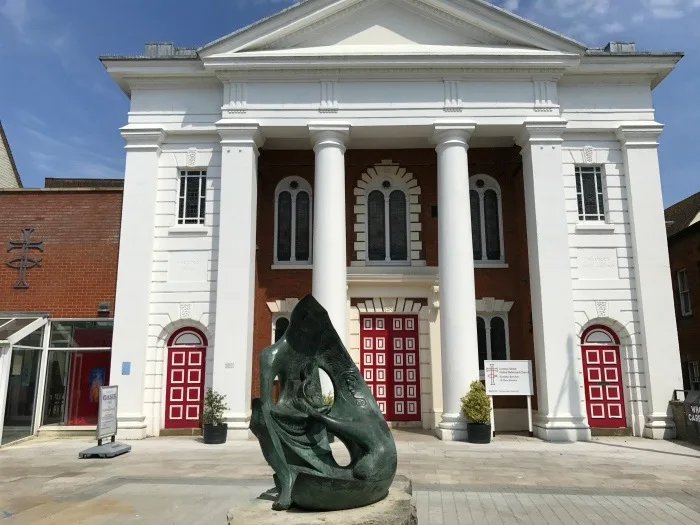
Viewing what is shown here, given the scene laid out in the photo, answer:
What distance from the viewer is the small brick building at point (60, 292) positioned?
1534 centimetres

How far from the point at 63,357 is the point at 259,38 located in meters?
10.3

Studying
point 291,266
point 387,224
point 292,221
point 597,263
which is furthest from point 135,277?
point 597,263

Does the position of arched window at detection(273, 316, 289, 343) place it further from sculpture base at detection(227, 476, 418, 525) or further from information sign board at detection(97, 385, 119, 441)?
sculpture base at detection(227, 476, 418, 525)

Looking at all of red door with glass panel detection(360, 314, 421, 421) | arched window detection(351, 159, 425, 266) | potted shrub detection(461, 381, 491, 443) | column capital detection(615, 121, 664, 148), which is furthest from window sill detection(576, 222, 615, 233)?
potted shrub detection(461, 381, 491, 443)

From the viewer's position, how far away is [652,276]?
1489cm

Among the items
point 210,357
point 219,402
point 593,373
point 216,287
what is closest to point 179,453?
point 219,402

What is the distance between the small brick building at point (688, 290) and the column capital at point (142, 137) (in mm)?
18169

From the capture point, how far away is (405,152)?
57.5 feet

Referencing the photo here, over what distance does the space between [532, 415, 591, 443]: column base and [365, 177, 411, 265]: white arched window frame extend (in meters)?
5.88

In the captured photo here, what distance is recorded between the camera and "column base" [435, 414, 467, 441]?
1360 centimetres

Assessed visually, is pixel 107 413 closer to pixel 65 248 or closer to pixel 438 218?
pixel 65 248

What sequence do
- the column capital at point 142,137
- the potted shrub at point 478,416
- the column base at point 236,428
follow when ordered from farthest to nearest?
1. the column capital at point 142,137
2. the column base at point 236,428
3. the potted shrub at point 478,416

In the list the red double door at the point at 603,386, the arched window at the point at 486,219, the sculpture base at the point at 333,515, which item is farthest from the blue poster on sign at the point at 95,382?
the red double door at the point at 603,386

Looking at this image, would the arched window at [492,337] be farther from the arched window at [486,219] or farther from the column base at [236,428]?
the column base at [236,428]
